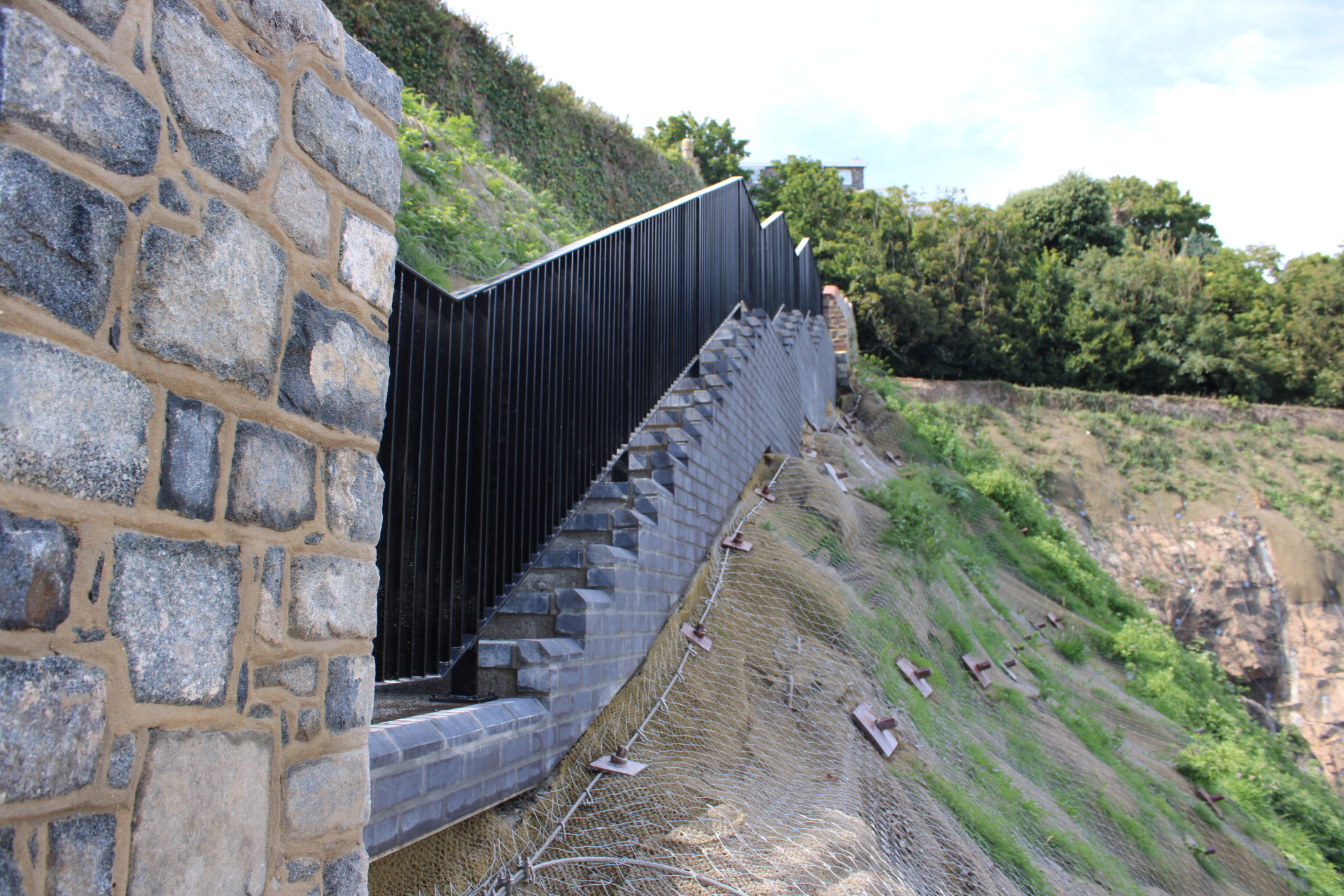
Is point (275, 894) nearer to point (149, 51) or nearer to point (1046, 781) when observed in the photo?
point (149, 51)

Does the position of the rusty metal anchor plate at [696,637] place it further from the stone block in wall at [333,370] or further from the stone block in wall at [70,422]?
the stone block in wall at [70,422]

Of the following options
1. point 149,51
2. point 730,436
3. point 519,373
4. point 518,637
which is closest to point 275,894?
point 149,51

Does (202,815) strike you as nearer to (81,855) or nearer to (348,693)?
(81,855)

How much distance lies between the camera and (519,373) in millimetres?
4320

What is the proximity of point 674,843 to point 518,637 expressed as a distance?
1.30m

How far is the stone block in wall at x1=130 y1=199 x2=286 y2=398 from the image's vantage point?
1399 millimetres

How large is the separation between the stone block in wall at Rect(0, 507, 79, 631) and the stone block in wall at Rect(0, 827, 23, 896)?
267 mm

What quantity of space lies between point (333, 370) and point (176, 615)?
656 mm

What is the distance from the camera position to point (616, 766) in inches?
158

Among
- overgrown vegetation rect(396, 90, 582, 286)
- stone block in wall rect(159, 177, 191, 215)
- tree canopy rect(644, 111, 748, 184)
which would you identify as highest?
tree canopy rect(644, 111, 748, 184)

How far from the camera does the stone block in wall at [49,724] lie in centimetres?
112

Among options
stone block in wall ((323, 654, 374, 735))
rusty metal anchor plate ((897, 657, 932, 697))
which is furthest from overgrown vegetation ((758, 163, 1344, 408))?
stone block in wall ((323, 654, 374, 735))

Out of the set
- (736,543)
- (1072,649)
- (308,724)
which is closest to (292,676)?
(308,724)

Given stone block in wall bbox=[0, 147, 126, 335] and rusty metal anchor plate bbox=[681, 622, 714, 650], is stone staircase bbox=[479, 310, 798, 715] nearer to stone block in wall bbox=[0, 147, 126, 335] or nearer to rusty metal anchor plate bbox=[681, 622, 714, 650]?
rusty metal anchor plate bbox=[681, 622, 714, 650]
